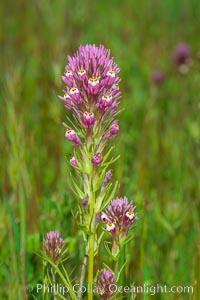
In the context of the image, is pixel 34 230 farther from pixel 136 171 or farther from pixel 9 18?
pixel 9 18

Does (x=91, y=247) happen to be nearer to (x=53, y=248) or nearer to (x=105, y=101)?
(x=53, y=248)

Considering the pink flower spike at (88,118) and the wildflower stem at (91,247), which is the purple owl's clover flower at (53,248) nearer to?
the wildflower stem at (91,247)

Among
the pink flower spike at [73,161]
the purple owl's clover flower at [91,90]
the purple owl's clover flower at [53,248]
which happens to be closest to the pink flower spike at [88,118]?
the purple owl's clover flower at [91,90]

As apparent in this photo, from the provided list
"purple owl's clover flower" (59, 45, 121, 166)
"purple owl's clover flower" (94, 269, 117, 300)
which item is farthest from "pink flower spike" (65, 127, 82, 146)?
"purple owl's clover flower" (94, 269, 117, 300)

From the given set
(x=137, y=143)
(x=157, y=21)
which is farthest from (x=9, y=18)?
(x=137, y=143)

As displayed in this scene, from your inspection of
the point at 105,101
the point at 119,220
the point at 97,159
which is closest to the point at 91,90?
the point at 105,101
